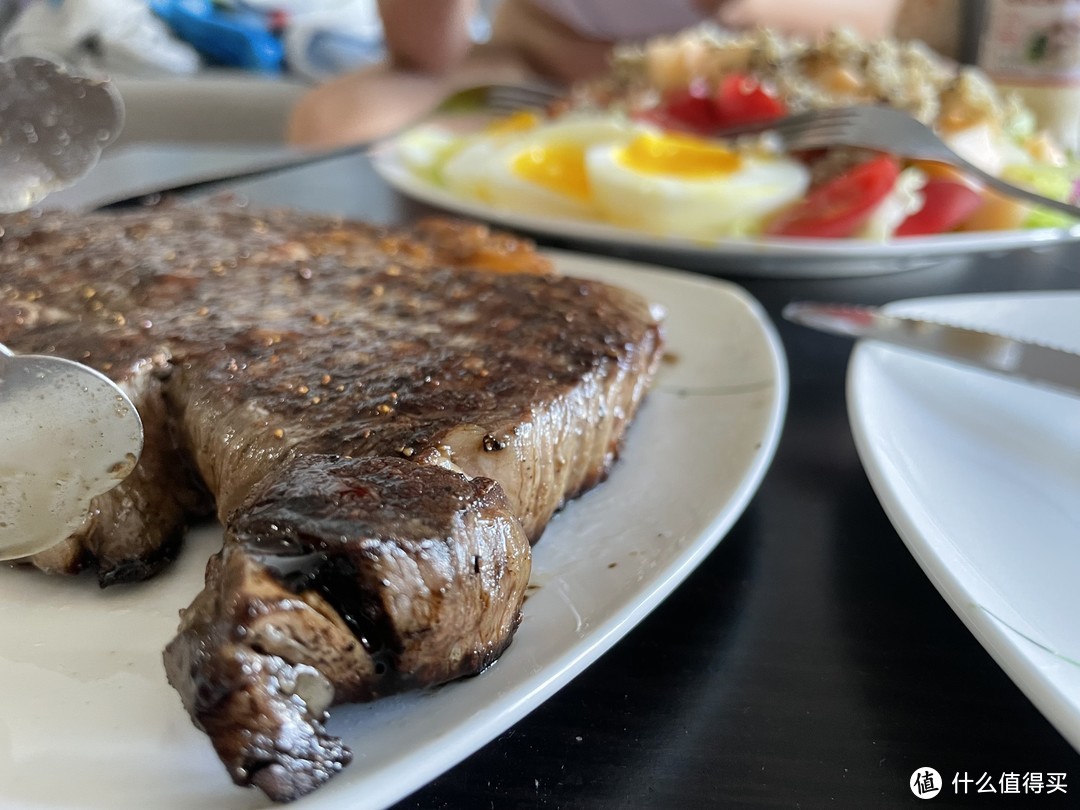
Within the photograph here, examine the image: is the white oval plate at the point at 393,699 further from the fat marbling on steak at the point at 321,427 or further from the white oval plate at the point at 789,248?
the white oval plate at the point at 789,248

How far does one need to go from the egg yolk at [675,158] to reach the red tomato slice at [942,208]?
40 cm

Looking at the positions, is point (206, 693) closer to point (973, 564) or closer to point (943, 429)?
point (973, 564)

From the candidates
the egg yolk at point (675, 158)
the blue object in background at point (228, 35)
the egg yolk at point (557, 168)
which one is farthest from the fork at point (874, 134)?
the blue object in background at point (228, 35)

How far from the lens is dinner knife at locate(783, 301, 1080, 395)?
907 millimetres

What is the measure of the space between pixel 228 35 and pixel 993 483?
15.9ft

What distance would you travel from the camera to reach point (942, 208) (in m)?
1.83

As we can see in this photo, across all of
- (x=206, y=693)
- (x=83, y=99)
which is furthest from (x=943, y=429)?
(x=83, y=99)

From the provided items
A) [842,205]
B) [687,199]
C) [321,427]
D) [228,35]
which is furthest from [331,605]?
[228,35]

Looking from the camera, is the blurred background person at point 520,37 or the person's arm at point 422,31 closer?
the blurred background person at point 520,37

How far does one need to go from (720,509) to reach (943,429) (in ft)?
0.99

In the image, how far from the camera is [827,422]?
1.12 meters

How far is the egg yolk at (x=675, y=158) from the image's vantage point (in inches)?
73.0

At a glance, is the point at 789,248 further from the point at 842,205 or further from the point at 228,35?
the point at 228,35

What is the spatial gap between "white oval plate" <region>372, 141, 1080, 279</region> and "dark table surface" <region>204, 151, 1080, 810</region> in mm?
704
